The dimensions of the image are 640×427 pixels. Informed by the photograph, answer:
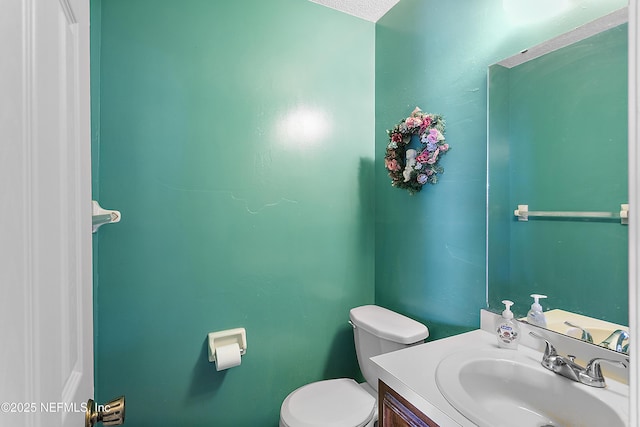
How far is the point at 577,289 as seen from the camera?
0.92m

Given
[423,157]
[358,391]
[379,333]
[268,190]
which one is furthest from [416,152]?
[358,391]

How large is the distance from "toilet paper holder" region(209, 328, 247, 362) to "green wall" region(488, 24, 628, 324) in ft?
3.74

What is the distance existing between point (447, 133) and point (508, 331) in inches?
33.3

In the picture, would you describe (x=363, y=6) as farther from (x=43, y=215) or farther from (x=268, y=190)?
(x=43, y=215)

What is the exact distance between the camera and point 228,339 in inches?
56.4

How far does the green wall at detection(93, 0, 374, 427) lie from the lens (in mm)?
1255

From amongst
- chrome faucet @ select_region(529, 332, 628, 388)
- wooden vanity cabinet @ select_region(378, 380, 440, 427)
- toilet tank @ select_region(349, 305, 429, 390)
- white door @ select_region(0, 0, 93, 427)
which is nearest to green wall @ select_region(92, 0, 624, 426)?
toilet tank @ select_region(349, 305, 429, 390)

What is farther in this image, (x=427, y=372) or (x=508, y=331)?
(x=508, y=331)

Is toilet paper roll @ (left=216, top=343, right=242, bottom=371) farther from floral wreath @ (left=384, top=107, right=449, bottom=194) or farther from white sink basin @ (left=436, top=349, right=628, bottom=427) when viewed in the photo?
floral wreath @ (left=384, top=107, right=449, bottom=194)

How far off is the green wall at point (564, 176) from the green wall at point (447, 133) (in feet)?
0.24

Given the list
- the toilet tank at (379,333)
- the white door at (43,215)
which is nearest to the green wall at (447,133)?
the toilet tank at (379,333)

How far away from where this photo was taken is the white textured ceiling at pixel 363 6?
1.61 metres

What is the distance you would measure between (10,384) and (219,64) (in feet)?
4.81

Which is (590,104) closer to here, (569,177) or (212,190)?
(569,177)
